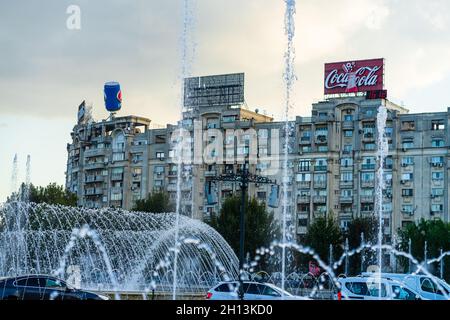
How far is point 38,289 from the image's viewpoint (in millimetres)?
15672

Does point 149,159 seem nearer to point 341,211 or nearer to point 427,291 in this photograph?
point 341,211

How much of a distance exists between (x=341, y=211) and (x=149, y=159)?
838 inches

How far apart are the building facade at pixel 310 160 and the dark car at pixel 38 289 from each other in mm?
48896

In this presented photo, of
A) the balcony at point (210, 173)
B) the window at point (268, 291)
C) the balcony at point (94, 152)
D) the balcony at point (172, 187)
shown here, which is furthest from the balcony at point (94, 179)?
the window at point (268, 291)

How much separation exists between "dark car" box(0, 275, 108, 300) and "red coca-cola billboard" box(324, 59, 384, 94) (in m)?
54.6

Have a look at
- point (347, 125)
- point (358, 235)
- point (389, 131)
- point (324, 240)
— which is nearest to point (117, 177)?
point (347, 125)

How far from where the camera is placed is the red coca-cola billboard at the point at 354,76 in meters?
68.1

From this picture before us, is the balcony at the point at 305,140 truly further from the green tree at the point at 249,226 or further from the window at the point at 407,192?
the green tree at the point at 249,226

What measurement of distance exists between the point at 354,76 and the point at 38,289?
5653 centimetres

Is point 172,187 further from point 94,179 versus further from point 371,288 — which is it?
point 371,288

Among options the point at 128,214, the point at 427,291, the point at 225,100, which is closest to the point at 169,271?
the point at 128,214

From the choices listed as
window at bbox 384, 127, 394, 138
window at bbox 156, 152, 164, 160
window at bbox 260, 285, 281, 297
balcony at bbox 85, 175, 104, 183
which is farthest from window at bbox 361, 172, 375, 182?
window at bbox 260, 285, 281, 297

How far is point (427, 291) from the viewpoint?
73.0 ft

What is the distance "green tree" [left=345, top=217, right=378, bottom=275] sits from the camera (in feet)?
195
